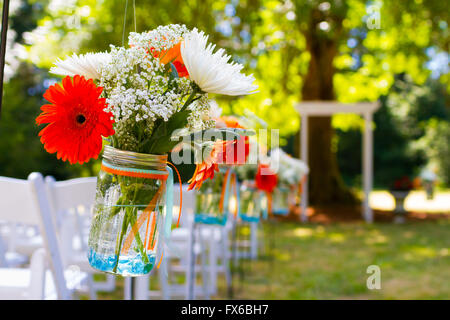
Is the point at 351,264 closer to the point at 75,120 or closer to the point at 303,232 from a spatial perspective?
the point at 303,232

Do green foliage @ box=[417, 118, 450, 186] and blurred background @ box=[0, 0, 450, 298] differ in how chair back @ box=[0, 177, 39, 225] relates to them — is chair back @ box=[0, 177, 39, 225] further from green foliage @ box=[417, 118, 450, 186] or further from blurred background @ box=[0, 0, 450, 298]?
green foliage @ box=[417, 118, 450, 186]

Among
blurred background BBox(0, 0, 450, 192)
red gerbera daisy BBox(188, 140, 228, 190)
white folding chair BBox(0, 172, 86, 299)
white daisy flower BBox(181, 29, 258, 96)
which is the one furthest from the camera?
blurred background BBox(0, 0, 450, 192)

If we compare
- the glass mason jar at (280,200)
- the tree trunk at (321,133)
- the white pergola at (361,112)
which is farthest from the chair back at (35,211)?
the tree trunk at (321,133)

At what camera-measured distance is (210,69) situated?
3.25 ft

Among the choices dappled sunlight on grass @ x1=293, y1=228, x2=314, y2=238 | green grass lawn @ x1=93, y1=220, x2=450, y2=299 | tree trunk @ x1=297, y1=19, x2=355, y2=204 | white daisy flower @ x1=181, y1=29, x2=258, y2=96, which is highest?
tree trunk @ x1=297, y1=19, x2=355, y2=204

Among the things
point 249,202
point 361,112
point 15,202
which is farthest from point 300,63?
point 15,202

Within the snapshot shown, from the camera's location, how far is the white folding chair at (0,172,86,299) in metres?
1.66

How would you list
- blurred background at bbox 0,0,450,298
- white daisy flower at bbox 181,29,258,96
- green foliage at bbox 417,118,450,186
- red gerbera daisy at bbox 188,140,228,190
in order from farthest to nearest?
green foliage at bbox 417,118,450,186 < blurred background at bbox 0,0,450,298 < red gerbera daisy at bbox 188,140,228,190 < white daisy flower at bbox 181,29,258,96

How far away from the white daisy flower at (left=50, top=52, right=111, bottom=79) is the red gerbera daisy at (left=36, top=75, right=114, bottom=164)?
115 mm

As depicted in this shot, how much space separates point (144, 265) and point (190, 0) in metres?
7.30

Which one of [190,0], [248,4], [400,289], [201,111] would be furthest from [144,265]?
[190,0]

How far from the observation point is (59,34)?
9.34 metres

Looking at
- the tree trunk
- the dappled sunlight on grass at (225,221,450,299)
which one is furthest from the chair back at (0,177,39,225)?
the tree trunk
